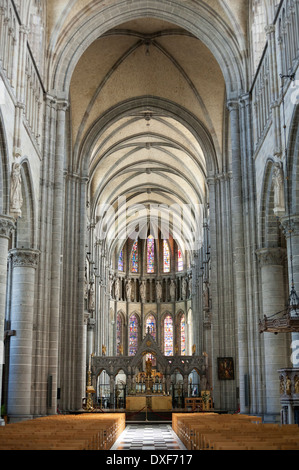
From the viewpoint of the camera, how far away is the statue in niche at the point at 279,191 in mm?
16688

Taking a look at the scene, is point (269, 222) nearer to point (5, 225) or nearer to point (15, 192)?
point (15, 192)

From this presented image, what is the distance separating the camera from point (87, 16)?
24531 millimetres

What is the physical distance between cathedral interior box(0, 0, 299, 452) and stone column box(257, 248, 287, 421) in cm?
5

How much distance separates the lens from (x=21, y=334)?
1956cm

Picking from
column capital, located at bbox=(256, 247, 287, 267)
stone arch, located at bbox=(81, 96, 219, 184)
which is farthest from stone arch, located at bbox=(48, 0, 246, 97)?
stone arch, located at bbox=(81, 96, 219, 184)

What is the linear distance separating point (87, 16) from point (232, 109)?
299 inches

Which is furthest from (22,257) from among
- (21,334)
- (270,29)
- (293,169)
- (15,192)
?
(270,29)

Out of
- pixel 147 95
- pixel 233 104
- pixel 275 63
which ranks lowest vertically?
pixel 275 63

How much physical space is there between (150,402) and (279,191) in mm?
20315

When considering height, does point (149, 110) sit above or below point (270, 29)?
above

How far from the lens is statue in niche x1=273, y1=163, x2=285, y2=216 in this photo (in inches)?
657
